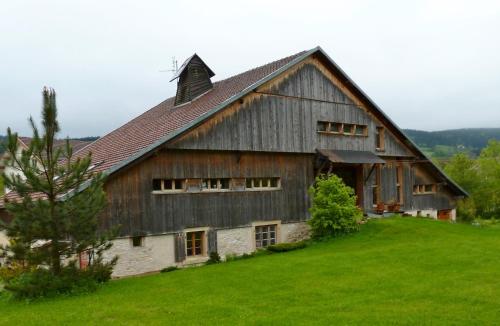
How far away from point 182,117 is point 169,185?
357 cm

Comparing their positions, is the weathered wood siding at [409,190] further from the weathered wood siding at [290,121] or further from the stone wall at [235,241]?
the stone wall at [235,241]

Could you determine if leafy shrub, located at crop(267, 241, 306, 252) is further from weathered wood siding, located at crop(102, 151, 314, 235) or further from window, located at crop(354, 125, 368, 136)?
window, located at crop(354, 125, 368, 136)

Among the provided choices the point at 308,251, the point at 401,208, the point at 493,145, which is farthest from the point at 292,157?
the point at 493,145

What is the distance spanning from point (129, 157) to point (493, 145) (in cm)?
5833

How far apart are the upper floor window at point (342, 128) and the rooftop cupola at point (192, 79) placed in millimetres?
6710

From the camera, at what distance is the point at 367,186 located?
27.4m

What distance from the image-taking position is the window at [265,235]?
879 inches

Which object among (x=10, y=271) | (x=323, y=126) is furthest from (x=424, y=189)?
(x=10, y=271)

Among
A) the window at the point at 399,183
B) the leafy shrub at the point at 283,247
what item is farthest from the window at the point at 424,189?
the leafy shrub at the point at 283,247

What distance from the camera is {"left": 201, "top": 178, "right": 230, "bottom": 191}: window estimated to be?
2070cm

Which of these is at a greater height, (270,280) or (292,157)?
(292,157)

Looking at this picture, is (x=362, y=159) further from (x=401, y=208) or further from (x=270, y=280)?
(x=270, y=280)

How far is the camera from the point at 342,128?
25.8 meters

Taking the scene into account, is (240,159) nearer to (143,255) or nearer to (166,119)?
(166,119)
